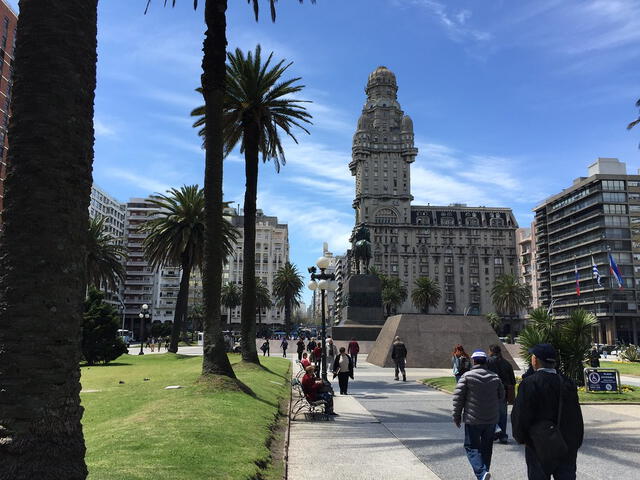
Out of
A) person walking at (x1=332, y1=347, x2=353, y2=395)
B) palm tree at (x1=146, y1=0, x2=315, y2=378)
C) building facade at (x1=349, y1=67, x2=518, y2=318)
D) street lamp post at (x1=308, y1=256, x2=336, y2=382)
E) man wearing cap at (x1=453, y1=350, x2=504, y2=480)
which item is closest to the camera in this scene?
man wearing cap at (x1=453, y1=350, x2=504, y2=480)

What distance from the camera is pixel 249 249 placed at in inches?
889

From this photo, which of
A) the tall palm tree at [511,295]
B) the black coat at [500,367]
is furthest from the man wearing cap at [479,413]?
the tall palm tree at [511,295]

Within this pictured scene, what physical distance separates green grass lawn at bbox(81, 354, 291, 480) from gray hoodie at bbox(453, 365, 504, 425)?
9.43 ft

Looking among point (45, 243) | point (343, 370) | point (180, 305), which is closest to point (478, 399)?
point (45, 243)

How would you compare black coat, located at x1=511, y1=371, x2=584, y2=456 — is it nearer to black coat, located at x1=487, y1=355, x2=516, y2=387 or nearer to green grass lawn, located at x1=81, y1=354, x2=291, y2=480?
green grass lawn, located at x1=81, y1=354, x2=291, y2=480

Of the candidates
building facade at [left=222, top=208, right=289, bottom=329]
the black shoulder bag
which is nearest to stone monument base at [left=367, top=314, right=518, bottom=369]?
the black shoulder bag

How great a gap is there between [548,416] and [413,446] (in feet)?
16.2

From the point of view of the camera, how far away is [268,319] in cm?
14975

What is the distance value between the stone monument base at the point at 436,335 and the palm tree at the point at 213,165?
16332 mm

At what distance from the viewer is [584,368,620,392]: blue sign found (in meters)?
16.6

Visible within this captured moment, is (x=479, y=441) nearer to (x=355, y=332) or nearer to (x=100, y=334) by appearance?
(x=100, y=334)

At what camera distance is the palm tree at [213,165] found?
14281 mm

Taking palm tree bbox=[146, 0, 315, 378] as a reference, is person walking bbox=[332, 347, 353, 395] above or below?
below

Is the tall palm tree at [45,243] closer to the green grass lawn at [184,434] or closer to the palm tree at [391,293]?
the green grass lawn at [184,434]
